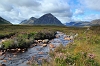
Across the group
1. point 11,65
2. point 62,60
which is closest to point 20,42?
point 11,65

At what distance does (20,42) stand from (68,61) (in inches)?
639

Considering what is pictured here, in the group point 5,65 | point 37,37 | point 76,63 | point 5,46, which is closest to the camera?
point 76,63

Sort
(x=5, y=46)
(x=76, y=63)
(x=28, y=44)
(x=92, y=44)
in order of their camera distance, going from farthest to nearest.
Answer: (x=28, y=44) → (x=5, y=46) → (x=92, y=44) → (x=76, y=63)

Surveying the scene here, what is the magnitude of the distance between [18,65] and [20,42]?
10.8 metres

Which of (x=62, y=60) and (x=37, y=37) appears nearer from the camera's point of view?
(x=62, y=60)

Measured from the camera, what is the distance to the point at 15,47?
26562mm

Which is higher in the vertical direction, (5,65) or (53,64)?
(53,64)

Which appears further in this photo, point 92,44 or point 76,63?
point 92,44

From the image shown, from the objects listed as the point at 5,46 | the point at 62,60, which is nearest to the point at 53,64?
the point at 62,60

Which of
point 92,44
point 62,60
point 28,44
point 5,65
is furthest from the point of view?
point 28,44

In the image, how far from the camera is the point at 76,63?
1097 centimetres

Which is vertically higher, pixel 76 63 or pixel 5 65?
pixel 76 63

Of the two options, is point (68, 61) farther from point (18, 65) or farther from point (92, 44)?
point (92, 44)

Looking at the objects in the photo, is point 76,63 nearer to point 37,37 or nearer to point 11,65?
point 11,65
